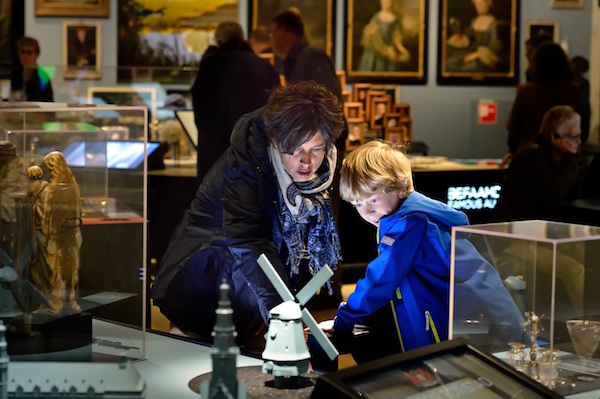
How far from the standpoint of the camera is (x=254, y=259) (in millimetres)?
3633

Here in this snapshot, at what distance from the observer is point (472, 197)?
8320 mm

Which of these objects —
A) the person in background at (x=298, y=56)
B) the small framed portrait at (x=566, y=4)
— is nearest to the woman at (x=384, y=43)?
the small framed portrait at (x=566, y=4)

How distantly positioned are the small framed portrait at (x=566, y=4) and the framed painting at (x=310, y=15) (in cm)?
258

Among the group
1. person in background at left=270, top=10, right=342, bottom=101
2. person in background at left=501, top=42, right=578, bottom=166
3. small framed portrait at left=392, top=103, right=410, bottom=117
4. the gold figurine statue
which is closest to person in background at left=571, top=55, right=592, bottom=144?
person in background at left=501, top=42, right=578, bottom=166

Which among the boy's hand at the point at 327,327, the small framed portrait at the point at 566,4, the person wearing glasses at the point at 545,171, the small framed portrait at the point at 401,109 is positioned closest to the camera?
the boy's hand at the point at 327,327

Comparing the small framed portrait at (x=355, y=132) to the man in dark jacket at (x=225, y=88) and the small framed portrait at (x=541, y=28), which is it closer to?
the man in dark jacket at (x=225, y=88)

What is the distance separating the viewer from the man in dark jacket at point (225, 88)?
6.69 meters

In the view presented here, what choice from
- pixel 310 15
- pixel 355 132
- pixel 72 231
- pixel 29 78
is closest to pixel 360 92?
pixel 355 132

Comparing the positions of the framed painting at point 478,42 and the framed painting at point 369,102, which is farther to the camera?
the framed painting at point 478,42

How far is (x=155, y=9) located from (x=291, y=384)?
7.37 m

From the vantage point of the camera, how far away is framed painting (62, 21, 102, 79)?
30.3ft

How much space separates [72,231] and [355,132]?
5.16 metres

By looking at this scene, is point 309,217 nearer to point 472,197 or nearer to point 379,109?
point 472,197

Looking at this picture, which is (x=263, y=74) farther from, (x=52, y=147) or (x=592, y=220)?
(x=52, y=147)
